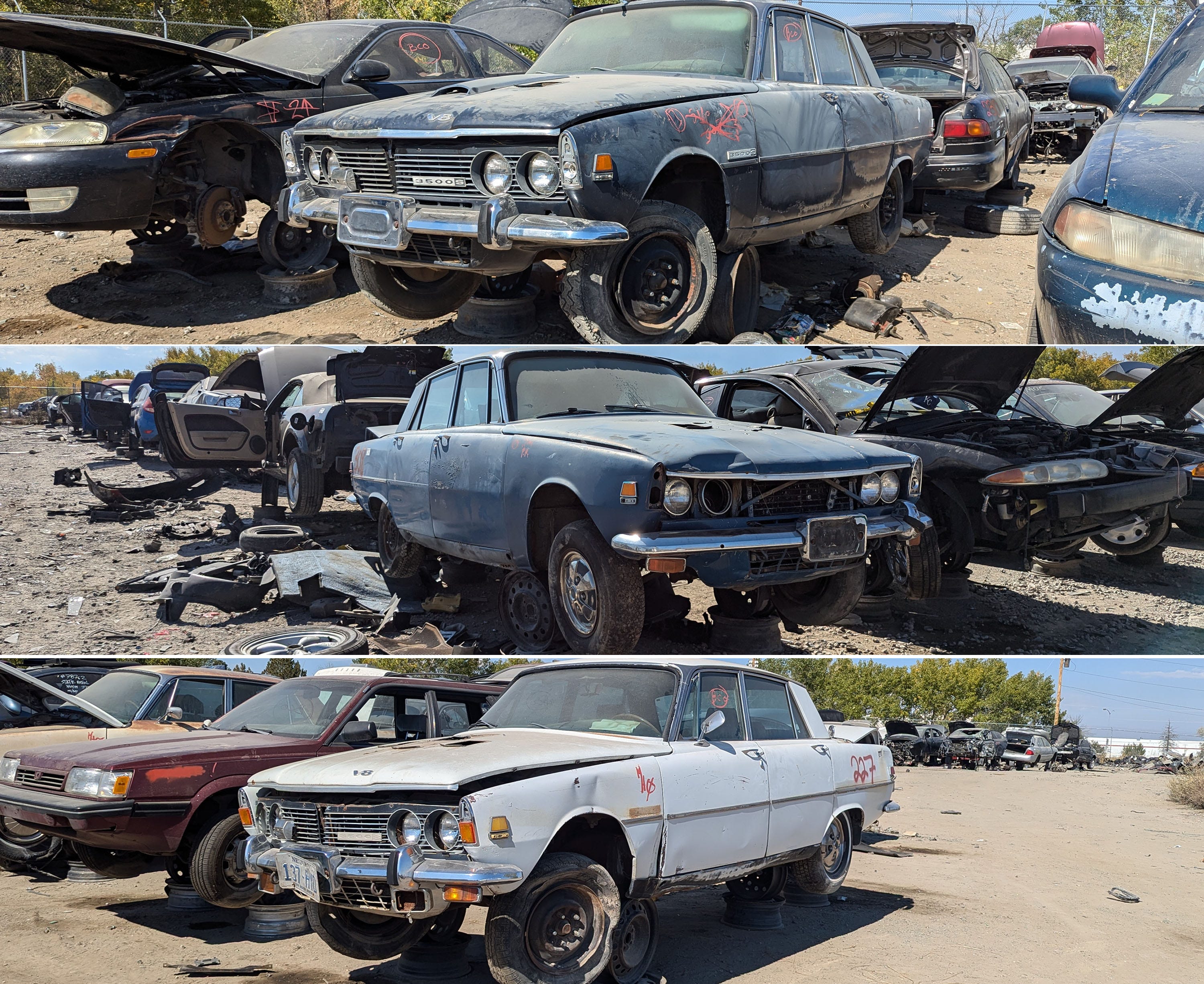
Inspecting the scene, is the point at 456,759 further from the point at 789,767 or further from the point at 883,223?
the point at 883,223

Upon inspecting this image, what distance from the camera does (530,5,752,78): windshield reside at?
6727 mm

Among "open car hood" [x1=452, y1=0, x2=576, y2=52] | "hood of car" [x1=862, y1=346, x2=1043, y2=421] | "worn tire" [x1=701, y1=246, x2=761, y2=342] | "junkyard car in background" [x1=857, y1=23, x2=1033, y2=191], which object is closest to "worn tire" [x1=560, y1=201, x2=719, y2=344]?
"worn tire" [x1=701, y1=246, x2=761, y2=342]

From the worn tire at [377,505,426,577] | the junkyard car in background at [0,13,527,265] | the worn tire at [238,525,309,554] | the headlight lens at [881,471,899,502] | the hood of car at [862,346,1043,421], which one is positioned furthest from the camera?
the worn tire at [238,525,309,554]

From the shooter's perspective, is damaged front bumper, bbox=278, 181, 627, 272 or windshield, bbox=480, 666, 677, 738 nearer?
windshield, bbox=480, 666, 677, 738

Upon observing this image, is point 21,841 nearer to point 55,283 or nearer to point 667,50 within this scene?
point 55,283

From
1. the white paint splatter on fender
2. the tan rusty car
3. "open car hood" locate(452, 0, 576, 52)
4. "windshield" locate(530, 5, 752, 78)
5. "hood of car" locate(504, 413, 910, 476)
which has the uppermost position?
"open car hood" locate(452, 0, 576, 52)

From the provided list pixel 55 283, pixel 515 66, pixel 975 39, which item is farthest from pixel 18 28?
pixel 975 39

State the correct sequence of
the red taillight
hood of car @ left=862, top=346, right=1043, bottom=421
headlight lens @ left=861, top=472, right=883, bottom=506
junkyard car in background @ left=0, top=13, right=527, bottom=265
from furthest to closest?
1. the red taillight
2. junkyard car in background @ left=0, top=13, right=527, bottom=265
3. hood of car @ left=862, top=346, right=1043, bottom=421
4. headlight lens @ left=861, top=472, right=883, bottom=506

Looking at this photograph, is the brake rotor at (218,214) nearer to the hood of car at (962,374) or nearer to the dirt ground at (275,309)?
the dirt ground at (275,309)

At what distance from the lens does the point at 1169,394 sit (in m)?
6.95

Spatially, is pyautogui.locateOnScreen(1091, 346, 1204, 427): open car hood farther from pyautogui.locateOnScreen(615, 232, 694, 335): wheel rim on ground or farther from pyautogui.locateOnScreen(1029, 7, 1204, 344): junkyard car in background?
pyautogui.locateOnScreen(615, 232, 694, 335): wheel rim on ground

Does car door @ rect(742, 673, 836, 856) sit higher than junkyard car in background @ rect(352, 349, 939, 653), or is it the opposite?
junkyard car in background @ rect(352, 349, 939, 653)

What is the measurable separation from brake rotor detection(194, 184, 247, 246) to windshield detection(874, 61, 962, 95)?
7402 mm

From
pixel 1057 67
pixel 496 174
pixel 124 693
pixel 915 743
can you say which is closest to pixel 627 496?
pixel 496 174
